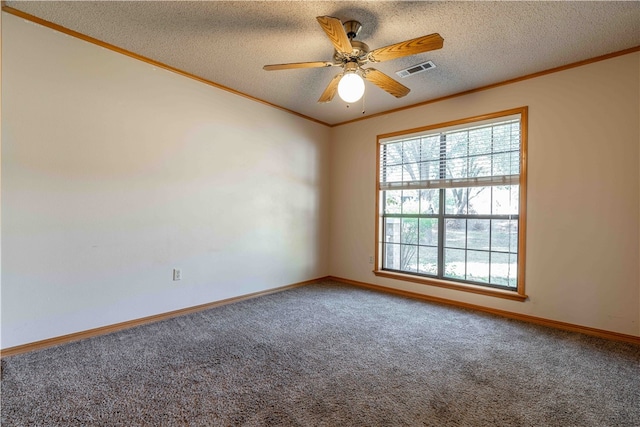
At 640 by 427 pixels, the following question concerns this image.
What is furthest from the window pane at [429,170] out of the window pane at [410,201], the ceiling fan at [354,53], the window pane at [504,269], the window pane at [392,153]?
the ceiling fan at [354,53]

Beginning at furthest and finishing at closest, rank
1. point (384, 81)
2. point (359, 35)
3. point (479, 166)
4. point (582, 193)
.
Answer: point (479, 166) < point (582, 193) < point (384, 81) < point (359, 35)

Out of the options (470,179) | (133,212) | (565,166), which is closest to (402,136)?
(470,179)

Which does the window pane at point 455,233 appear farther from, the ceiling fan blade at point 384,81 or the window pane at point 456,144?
the ceiling fan blade at point 384,81

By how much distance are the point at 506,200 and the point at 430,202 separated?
34.4 inches

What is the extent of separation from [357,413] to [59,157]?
2870 millimetres

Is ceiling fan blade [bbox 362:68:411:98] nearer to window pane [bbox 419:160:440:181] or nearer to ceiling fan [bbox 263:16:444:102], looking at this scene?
ceiling fan [bbox 263:16:444:102]

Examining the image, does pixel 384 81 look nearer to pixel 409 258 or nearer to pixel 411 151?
pixel 411 151

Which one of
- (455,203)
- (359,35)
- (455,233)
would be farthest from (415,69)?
(455,233)

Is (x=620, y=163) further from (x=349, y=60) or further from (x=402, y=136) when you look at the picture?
(x=349, y=60)

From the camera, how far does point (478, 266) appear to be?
3537 millimetres

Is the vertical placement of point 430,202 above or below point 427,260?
above

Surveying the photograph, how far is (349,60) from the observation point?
7.60 feet

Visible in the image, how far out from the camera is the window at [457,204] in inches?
130

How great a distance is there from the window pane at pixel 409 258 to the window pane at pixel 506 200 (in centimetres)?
111
